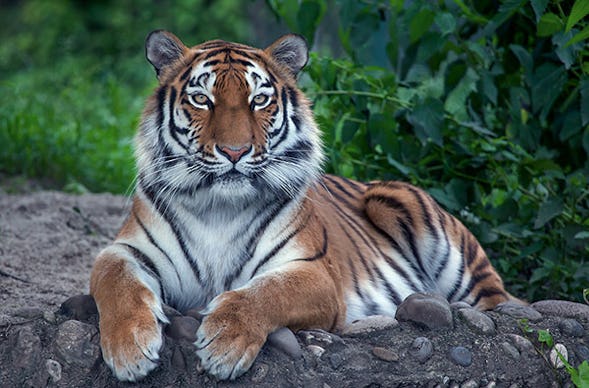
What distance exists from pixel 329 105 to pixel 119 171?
222 centimetres

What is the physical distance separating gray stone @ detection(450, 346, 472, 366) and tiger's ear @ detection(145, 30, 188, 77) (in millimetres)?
1479

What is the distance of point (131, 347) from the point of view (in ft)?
9.62

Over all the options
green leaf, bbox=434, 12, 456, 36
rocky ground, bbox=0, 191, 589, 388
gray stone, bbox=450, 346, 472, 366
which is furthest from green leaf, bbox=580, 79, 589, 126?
gray stone, bbox=450, 346, 472, 366

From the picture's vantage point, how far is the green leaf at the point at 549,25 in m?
3.99

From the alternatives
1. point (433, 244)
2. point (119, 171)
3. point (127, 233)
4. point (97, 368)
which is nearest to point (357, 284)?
point (433, 244)

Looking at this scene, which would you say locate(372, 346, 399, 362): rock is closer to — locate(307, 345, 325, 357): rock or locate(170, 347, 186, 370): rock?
locate(307, 345, 325, 357): rock

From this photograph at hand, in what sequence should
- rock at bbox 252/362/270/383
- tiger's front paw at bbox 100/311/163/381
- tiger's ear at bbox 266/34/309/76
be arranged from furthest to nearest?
tiger's ear at bbox 266/34/309/76
rock at bbox 252/362/270/383
tiger's front paw at bbox 100/311/163/381

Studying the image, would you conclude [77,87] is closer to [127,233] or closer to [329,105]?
[329,105]

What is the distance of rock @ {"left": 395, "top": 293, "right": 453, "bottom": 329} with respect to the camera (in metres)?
3.43

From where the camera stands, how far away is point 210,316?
9.95 ft

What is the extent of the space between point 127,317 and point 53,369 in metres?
0.31

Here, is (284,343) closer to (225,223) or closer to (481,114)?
(225,223)

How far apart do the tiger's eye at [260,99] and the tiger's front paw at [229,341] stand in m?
0.81

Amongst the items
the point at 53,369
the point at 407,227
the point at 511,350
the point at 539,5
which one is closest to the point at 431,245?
the point at 407,227
